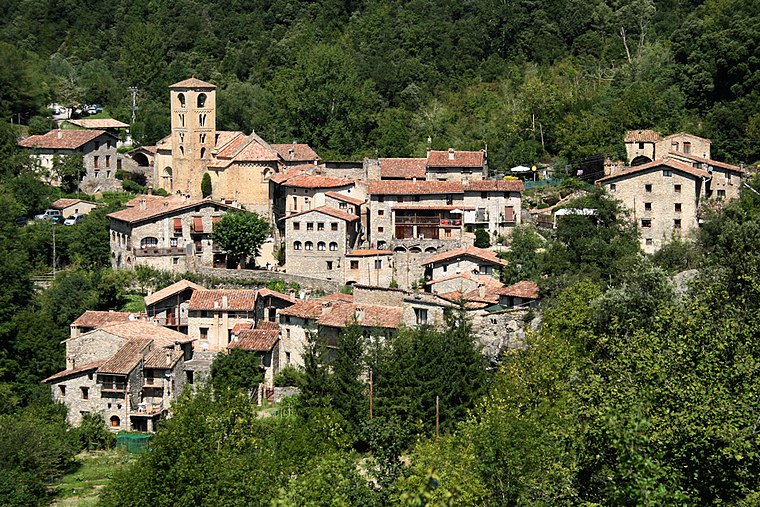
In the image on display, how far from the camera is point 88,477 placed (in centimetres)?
4253

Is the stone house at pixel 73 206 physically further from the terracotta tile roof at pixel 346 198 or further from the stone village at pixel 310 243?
the terracotta tile roof at pixel 346 198

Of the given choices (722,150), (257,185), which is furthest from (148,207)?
(722,150)

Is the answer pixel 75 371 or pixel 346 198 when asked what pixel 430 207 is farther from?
pixel 75 371

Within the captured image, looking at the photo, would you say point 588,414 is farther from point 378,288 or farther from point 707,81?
point 707,81

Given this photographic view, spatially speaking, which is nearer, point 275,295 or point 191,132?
point 275,295

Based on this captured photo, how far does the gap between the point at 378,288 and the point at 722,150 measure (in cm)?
2110

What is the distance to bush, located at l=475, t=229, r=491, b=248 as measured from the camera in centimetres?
5647

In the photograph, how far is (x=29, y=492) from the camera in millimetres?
40031

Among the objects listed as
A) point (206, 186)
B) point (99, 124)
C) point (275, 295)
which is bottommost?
point (275, 295)

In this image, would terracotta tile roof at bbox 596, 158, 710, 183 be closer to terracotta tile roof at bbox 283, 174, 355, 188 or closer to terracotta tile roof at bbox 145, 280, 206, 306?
terracotta tile roof at bbox 283, 174, 355, 188

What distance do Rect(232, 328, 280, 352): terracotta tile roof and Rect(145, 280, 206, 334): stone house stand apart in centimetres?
320

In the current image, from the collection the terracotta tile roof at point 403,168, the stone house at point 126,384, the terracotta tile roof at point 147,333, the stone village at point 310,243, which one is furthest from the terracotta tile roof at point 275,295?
the terracotta tile roof at point 403,168

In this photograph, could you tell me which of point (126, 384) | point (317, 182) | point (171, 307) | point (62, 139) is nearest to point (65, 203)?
point (62, 139)

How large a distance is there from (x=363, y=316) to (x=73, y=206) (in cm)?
2260
